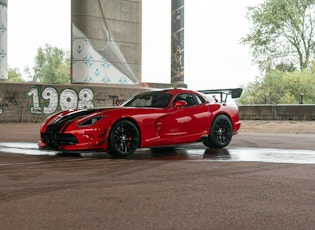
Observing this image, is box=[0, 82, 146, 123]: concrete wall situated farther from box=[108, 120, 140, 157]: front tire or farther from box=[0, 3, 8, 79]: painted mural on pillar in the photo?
box=[108, 120, 140, 157]: front tire

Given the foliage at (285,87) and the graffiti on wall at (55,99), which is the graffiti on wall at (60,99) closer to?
the graffiti on wall at (55,99)

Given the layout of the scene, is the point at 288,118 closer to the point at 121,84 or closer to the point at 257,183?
the point at 121,84

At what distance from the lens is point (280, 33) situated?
51000mm

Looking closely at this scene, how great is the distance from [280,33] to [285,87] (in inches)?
268

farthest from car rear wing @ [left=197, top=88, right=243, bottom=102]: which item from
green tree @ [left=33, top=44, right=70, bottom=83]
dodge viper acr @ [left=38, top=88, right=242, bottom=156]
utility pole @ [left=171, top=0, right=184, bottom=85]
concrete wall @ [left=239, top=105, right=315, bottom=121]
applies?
green tree @ [left=33, top=44, right=70, bottom=83]

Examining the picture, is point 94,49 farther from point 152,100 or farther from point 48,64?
point 48,64

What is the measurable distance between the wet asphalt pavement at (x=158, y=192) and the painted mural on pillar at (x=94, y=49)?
61.9 feet

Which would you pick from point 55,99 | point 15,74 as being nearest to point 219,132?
point 55,99

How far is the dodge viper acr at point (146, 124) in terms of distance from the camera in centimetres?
826

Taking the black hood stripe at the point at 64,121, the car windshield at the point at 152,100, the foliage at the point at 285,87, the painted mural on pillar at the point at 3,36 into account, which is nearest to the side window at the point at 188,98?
the car windshield at the point at 152,100

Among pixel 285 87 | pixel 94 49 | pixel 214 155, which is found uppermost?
pixel 94 49

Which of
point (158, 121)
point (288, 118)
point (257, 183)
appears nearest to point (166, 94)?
point (158, 121)

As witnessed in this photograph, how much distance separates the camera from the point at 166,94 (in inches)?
379

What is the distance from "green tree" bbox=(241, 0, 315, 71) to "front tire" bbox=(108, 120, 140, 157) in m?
44.6
